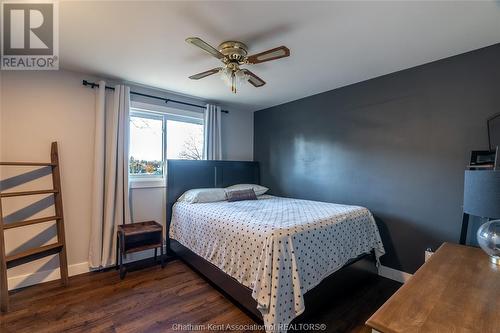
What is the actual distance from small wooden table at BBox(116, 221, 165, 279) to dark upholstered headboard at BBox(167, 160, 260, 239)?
0.33 meters

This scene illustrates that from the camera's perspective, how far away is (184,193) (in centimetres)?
343

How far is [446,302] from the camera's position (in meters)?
0.98

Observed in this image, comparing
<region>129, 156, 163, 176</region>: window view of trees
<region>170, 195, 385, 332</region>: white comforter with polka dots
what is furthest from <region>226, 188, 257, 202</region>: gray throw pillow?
<region>129, 156, 163, 176</region>: window view of trees

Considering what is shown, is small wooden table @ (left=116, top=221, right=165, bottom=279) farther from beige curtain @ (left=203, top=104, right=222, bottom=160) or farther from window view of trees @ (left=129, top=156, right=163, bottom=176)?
beige curtain @ (left=203, top=104, right=222, bottom=160)

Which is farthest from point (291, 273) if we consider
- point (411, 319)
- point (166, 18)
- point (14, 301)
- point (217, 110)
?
point (217, 110)

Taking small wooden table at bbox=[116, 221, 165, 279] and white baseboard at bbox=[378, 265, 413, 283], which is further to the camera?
small wooden table at bbox=[116, 221, 165, 279]

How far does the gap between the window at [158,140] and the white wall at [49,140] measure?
0.55 meters

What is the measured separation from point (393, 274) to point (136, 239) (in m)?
3.23

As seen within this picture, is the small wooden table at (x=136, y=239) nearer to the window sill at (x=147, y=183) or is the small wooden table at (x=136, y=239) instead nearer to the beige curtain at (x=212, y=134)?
the window sill at (x=147, y=183)

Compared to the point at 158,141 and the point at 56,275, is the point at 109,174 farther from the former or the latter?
the point at 56,275

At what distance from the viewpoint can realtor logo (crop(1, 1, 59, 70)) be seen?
164 centimetres

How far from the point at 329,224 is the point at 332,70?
5.78 feet

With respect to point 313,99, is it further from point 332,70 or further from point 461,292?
point 461,292

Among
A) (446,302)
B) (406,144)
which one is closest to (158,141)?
(406,144)
